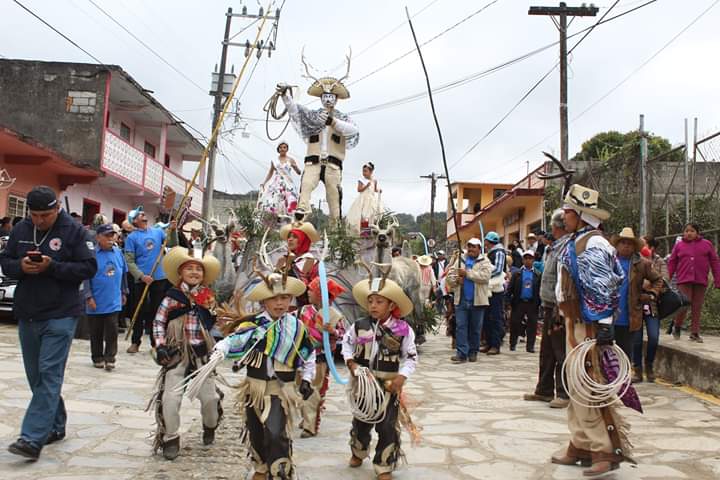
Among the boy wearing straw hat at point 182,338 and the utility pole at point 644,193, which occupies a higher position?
the utility pole at point 644,193

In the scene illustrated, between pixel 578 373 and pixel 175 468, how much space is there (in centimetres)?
283

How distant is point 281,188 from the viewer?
1213 centimetres

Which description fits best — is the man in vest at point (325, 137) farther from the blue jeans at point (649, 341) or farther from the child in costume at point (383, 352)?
the child in costume at point (383, 352)

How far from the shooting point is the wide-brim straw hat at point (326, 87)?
1177cm

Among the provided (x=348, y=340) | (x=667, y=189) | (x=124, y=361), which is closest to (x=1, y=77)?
(x=124, y=361)

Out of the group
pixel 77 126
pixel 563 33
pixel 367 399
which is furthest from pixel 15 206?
pixel 367 399

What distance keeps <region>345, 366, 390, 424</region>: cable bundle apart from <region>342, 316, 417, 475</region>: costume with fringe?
0.06 m

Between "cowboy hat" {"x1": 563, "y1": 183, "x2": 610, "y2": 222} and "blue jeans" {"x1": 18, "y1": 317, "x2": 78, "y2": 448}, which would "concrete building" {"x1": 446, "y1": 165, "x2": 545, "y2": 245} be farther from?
"blue jeans" {"x1": 18, "y1": 317, "x2": 78, "y2": 448}

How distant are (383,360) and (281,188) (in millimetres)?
7585

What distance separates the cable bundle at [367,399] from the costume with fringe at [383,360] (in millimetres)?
60

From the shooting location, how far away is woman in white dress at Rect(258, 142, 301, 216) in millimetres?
11977

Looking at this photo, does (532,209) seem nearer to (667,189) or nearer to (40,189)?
(667,189)

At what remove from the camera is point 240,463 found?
507 cm

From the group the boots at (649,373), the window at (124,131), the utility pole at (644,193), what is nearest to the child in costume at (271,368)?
the boots at (649,373)
